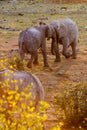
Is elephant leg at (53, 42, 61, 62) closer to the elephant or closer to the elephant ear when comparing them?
the elephant ear

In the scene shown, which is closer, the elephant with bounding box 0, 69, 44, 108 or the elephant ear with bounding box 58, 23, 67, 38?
the elephant with bounding box 0, 69, 44, 108

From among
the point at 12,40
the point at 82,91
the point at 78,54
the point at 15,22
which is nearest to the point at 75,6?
the point at 15,22

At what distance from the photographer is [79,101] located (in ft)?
25.5

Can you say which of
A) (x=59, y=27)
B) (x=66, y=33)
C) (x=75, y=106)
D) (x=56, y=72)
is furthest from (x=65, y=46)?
(x=75, y=106)

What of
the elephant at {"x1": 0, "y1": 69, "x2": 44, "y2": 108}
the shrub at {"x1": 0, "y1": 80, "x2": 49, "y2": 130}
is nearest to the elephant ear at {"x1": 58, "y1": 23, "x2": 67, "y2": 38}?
the elephant at {"x1": 0, "y1": 69, "x2": 44, "y2": 108}

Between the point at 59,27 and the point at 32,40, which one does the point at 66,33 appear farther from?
the point at 32,40

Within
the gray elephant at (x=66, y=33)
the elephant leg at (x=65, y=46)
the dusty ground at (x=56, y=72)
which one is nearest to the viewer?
the dusty ground at (x=56, y=72)

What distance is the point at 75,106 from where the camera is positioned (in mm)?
7770

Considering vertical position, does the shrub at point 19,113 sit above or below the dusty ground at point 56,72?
above

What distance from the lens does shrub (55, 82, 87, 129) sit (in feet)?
25.5

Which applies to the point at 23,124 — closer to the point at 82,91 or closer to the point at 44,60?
the point at 82,91

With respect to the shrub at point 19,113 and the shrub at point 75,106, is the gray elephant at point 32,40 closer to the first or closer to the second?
the shrub at point 75,106

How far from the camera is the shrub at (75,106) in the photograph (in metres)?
7.76

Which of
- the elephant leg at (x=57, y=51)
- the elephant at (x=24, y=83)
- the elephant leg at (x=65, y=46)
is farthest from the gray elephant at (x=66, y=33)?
the elephant at (x=24, y=83)
